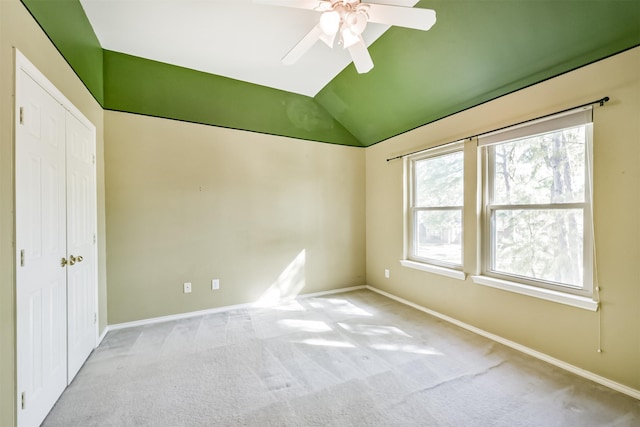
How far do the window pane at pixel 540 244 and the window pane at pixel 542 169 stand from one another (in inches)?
5.4

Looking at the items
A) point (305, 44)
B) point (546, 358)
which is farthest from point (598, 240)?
point (305, 44)

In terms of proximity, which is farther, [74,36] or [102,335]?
[102,335]

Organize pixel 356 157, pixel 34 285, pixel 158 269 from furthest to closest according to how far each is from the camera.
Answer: pixel 356 157 → pixel 158 269 → pixel 34 285

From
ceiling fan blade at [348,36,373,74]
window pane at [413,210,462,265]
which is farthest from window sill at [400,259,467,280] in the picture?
ceiling fan blade at [348,36,373,74]

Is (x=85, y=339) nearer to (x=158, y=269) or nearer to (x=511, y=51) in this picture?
(x=158, y=269)

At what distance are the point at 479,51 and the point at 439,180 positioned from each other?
1.44m

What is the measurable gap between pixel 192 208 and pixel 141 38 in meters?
1.85

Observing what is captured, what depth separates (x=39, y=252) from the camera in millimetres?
1579

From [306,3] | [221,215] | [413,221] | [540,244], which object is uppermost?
[306,3]

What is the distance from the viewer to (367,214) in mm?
4422

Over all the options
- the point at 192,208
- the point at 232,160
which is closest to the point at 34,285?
the point at 192,208

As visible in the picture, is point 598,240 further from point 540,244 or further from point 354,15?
point 354,15

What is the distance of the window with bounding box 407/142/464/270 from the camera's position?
3051 mm

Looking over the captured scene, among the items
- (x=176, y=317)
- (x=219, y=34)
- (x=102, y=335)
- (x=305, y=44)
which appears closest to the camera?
(x=305, y=44)
